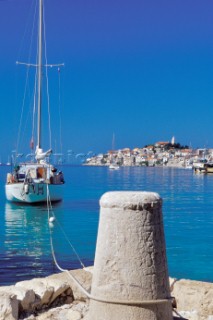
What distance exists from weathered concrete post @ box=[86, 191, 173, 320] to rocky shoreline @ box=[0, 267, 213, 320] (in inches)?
69.6

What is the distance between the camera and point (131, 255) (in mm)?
3711

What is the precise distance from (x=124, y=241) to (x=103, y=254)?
0.62 ft

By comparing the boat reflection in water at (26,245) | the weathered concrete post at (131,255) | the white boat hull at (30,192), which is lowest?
the boat reflection in water at (26,245)

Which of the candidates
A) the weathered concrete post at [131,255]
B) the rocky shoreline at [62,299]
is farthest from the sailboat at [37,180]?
the weathered concrete post at [131,255]

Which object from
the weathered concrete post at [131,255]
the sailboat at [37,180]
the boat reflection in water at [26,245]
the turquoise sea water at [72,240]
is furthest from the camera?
the sailboat at [37,180]

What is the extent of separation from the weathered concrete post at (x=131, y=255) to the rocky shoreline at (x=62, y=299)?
177 cm

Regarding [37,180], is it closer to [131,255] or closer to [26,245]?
[26,245]

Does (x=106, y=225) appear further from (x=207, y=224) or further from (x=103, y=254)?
(x=207, y=224)

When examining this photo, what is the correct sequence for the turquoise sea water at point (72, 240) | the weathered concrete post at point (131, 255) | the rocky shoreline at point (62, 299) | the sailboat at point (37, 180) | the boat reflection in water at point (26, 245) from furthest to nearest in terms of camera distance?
the sailboat at point (37, 180) < the turquoise sea water at point (72, 240) < the boat reflection in water at point (26, 245) < the rocky shoreline at point (62, 299) < the weathered concrete post at point (131, 255)

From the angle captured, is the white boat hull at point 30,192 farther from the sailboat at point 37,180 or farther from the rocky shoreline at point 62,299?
the rocky shoreline at point 62,299

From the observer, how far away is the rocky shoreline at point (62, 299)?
5.42m

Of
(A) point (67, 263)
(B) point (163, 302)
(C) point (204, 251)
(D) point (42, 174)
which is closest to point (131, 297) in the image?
(B) point (163, 302)

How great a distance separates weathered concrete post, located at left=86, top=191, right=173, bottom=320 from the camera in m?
3.70

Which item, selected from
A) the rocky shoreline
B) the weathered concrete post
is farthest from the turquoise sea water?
the weathered concrete post
